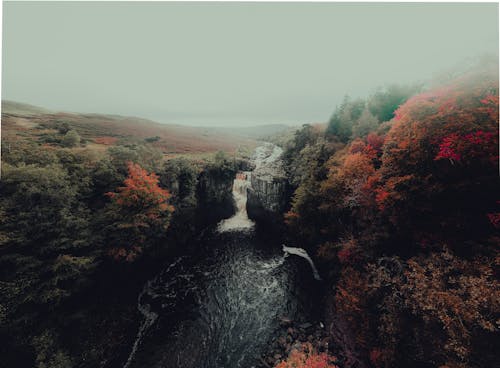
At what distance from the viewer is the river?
16.3 metres

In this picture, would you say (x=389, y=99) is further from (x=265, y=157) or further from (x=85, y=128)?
(x=85, y=128)

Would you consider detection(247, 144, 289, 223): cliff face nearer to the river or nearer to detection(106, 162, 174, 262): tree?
the river

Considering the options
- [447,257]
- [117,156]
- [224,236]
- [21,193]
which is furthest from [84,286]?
[447,257]

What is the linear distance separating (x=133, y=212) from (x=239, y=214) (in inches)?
1049

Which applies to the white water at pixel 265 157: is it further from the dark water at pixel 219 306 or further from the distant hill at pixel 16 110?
the distant hill at pixel 16 110

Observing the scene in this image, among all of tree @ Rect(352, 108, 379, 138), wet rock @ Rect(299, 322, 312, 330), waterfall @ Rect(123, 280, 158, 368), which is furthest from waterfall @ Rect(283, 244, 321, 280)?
tree @ Rect(352, 108, 379, 138)

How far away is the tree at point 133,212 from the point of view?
20.1 metres

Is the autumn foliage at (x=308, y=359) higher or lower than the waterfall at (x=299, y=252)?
higher

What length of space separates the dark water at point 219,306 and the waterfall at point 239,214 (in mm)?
8221

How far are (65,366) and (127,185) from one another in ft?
50.8

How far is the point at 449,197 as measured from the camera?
44.2 feet

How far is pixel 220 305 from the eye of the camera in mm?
21062

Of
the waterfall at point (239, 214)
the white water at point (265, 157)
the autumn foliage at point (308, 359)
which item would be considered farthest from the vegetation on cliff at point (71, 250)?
the white water at point (265, 157)

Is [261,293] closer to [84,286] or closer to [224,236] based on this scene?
[224,236]
